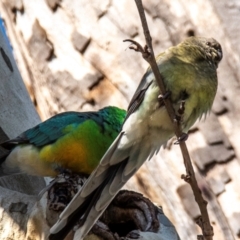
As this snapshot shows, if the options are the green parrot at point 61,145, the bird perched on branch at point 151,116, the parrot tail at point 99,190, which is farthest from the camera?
the green parrot at point 61,145

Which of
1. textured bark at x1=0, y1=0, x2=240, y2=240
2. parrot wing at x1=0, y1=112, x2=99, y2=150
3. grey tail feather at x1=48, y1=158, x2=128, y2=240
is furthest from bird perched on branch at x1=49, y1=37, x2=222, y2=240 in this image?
parrot wing at x1=0, y1=112, x2=99, y2=150

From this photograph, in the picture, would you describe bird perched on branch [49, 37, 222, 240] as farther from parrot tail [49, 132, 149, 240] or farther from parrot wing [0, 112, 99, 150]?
parrot wing [0, 112, 99, 150]

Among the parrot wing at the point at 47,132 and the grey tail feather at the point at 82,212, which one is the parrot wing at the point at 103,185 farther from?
the parrot wing at the point at 47,132

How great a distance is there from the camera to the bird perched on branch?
2283 mm

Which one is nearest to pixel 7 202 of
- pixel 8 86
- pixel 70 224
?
pixel 70 224

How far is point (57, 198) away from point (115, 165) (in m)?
0.26

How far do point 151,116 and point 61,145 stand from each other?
0.71m

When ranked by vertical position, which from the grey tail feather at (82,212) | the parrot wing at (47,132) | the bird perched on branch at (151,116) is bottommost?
the grey tail feather at (82,212)

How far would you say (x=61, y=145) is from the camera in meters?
2.96

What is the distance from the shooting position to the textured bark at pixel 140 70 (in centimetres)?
298

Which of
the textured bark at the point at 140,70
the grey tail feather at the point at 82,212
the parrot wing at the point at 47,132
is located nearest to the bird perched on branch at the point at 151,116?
the grey tail feather at the point at 82,212

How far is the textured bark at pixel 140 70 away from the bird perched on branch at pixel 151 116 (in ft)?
1.63

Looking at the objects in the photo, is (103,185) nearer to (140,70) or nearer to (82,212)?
(82,212)

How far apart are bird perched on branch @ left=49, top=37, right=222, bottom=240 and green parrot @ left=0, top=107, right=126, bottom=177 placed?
52cm
